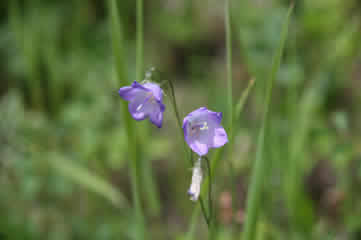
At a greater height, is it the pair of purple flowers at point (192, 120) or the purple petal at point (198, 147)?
the pair of purple flowers at point (192, 120)

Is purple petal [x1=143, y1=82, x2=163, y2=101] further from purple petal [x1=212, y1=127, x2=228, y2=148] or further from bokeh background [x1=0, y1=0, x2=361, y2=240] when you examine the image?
bokeh background [x1=0, y1=0, x2=361, y2=240]

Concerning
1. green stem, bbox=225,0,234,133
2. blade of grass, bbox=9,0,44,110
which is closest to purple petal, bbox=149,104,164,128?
green stem, bbox=225,0,234,133

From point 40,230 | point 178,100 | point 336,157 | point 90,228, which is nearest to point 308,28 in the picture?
point 178,100

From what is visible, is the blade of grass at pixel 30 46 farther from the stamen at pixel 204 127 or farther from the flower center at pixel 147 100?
the stamen at pixel 204 127

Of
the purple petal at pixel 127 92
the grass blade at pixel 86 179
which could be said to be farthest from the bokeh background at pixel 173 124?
the purple petal at pixel 127 92

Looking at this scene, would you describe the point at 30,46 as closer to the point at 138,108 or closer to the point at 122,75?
the point at 122,75

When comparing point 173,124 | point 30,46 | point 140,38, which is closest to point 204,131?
point 140,38

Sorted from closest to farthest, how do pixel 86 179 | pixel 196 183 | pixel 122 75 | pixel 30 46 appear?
pixel 196 183 → pixel 122 75 → pixel 86 179 → pixel 30 46
